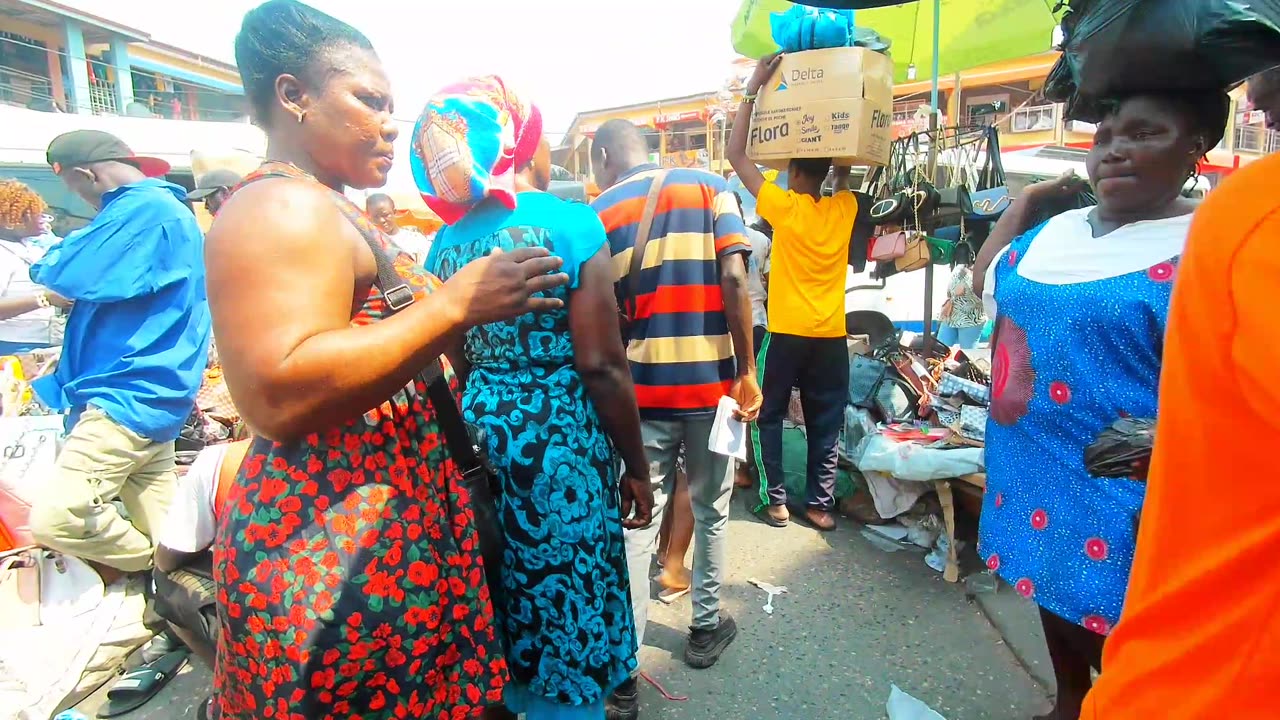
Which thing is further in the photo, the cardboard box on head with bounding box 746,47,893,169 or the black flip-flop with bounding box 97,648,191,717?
the cardboard box on head with bounding box 746,47,893,169

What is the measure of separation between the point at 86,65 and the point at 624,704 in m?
24.8

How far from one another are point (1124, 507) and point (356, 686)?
5.27ft

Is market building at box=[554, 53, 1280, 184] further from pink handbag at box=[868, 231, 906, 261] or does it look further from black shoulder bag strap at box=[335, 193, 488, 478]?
black shoulder bag strap at box=[335, 193, 488, 478]

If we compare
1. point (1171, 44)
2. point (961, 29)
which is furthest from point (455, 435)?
point (961, 29)

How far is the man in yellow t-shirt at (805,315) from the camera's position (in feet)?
11.6

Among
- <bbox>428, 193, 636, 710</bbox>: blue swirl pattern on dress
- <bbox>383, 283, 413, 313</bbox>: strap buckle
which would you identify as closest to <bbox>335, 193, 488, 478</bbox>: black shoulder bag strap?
<bbox>383, 283, 413, 313</bbox>: strap buckle

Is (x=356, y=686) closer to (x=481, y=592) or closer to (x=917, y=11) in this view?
(x=481, y=592)

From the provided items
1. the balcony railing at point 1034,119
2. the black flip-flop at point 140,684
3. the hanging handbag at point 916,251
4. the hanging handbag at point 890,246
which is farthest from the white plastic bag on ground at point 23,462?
the balcony railing at point 1034,119

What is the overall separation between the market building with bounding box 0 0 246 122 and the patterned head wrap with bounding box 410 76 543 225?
21.0 meters

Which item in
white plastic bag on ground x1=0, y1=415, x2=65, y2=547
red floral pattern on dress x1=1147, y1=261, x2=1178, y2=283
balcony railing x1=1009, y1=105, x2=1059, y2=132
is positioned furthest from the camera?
balcony railing x1=1009, y1=105, x2=1059, y2=132

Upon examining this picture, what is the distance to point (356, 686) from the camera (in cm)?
116

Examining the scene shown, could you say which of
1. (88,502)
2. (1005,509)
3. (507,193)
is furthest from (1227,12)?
(88,502)

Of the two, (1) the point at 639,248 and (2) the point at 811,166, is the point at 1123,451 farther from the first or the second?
(2) the point at 811,166

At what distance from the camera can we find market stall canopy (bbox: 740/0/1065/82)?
4.68m
